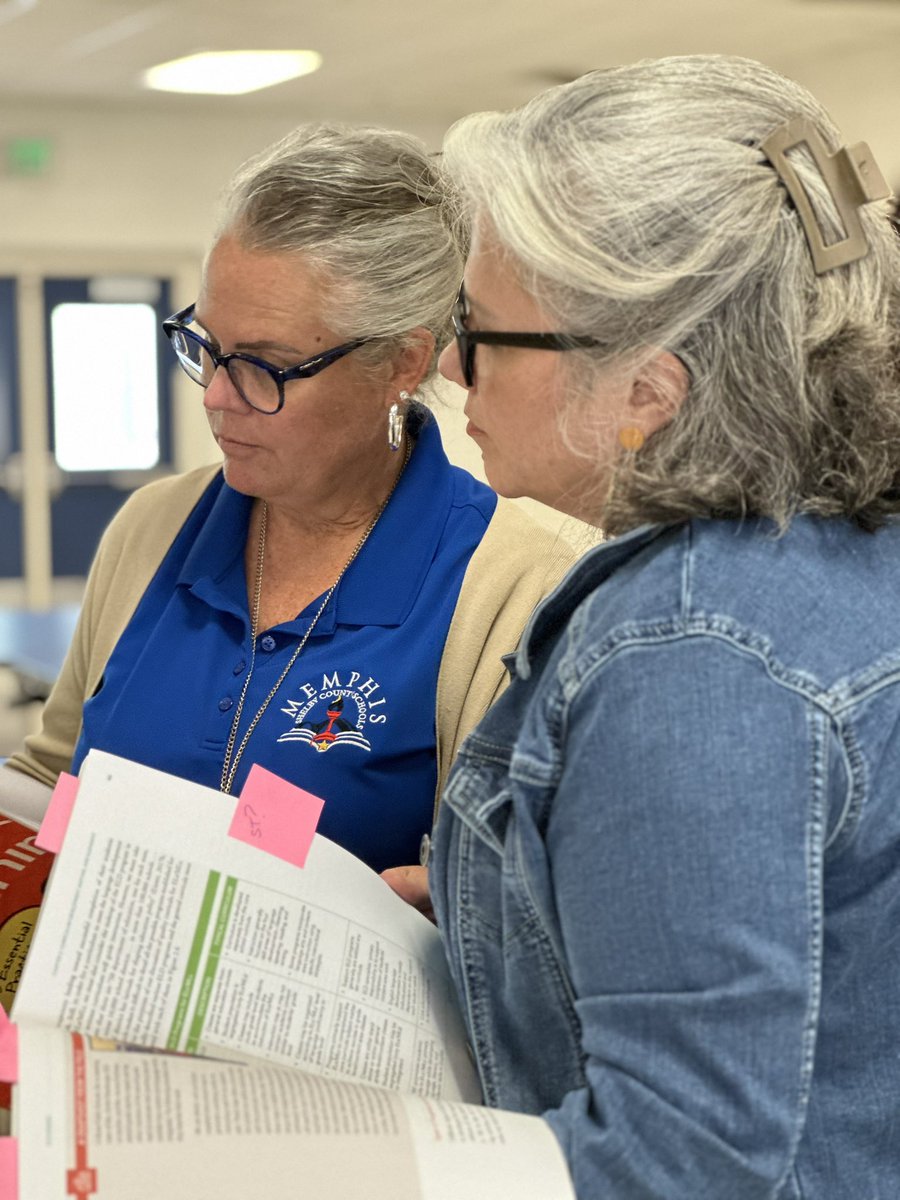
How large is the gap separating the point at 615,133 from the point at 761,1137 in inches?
24.6

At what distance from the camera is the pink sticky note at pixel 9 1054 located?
0.81 metres

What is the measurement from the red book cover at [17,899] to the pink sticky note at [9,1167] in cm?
51

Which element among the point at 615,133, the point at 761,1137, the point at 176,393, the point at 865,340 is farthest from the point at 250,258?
the point at 176,393

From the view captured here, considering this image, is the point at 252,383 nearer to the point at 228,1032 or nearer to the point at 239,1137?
the point at 228,1032

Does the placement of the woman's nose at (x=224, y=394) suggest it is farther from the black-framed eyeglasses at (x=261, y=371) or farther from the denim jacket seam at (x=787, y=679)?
the denim jacket seam at (x=787, y=679)

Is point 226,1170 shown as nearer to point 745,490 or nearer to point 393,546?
point 745,490

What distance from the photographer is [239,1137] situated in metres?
0.78

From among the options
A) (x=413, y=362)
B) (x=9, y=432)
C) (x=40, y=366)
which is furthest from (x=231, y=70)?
(x=413, y=362)

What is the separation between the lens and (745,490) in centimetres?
87

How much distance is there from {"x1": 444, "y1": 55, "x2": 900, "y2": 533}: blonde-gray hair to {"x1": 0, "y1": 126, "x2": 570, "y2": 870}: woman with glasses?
1.96 feet

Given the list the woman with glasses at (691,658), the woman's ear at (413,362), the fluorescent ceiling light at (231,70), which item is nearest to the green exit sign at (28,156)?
the fluorescent ceiling light at (231,70)

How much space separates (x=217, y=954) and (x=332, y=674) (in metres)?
0.56

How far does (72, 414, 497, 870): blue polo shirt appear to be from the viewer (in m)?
1.45

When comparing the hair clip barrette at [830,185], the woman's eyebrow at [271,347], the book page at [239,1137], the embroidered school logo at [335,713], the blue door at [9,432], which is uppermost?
the hair clip barrette at [830,185]
